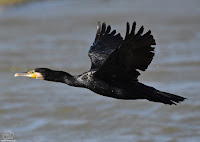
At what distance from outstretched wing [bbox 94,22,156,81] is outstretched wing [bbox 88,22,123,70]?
113cm

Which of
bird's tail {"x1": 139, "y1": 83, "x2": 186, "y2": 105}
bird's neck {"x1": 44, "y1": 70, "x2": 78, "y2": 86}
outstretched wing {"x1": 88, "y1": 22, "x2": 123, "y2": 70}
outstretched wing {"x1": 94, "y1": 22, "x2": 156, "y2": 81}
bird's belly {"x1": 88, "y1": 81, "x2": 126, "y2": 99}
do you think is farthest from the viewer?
outstretched wing {"x1": 88, "y1": 22, "x2": 123, "y2": 70}

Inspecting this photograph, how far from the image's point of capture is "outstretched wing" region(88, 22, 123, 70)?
8.92m

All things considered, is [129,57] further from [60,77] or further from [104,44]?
[104,44]

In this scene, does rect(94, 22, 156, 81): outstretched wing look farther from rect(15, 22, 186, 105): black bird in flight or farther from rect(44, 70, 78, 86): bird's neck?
rect(44, 70, 78, 86): bird's neck

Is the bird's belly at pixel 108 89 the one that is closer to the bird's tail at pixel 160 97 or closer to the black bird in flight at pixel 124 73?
the black bird in flight at pixel 124 73

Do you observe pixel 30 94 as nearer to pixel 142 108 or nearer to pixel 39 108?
pixel 39 108

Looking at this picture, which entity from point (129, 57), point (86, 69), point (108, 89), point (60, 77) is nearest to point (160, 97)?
point (108, 89)

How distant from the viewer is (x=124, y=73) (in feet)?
25.0

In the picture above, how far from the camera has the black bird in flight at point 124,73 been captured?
7.08m

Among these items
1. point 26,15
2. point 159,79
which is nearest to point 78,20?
point 26,15

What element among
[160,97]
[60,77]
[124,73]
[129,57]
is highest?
[129,57]

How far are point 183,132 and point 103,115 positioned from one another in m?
1.90

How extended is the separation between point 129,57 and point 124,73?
1.49ft

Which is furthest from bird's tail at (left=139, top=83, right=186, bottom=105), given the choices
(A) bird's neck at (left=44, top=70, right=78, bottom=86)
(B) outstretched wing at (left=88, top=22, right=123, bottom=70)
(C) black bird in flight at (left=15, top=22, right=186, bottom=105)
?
(B) outstretched wing at (left=88, top=22, right=123, bottom=70)
